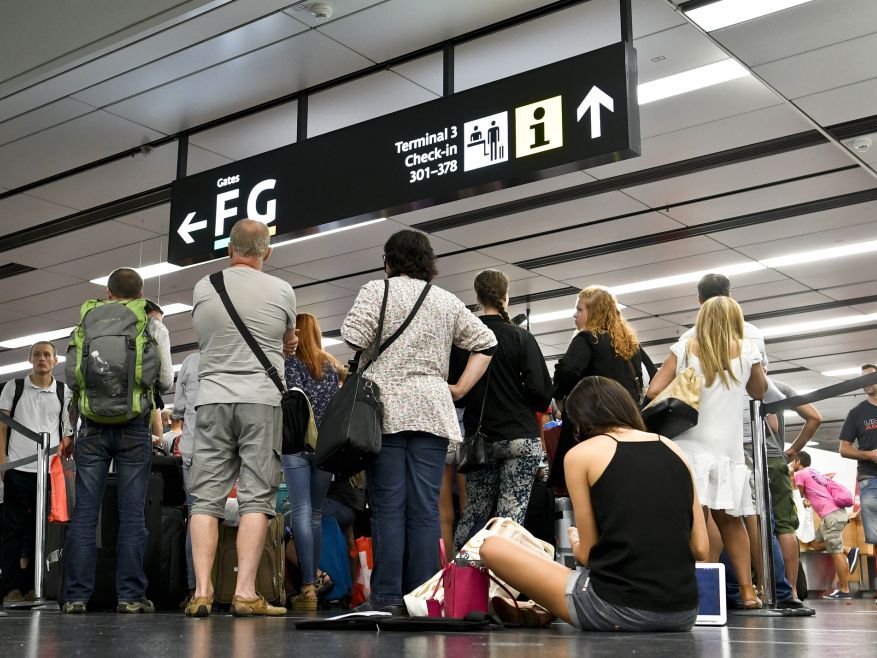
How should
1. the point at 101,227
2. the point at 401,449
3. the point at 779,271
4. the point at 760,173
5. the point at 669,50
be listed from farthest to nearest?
1. the point at 779,271
2. the point at 101,227
3. the point at 760,173
4. the point at 669,50
5. the point at 401,449

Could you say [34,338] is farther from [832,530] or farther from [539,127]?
[539,127]

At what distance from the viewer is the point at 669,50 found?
631cm

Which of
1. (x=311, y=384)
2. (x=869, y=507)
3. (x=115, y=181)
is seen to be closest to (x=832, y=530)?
(x=869, y=507)

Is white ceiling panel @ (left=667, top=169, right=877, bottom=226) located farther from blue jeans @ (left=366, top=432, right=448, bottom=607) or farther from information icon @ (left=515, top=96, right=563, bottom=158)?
blue jeans @ (left=366, top=432, right=448, bottom=607)

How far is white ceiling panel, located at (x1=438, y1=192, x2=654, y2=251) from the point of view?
916 centimetres

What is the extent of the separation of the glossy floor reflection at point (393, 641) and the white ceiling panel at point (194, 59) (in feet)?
11.9

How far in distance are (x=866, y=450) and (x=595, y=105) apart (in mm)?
3788

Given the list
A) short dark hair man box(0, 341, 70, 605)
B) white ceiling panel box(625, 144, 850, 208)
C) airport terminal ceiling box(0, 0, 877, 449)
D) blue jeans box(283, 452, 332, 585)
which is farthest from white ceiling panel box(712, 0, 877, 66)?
short dark hair man box(0, 341, 70, 605)

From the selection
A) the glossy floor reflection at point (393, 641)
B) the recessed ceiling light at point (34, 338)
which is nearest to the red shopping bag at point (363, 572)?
the glossy floor reflection at point (393, 641)

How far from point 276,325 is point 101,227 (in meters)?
6.15

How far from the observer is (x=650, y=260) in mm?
11078

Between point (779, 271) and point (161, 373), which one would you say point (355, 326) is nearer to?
point (161, 373)

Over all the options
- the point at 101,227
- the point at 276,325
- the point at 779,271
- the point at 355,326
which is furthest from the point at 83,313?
the point at 779,271

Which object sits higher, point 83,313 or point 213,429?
point 83,313
